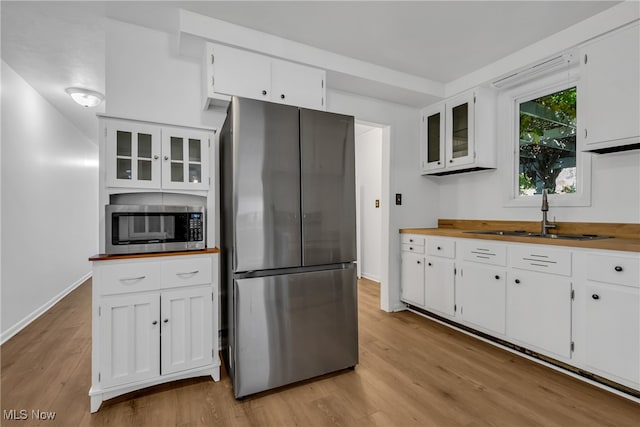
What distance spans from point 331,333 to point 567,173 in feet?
8.37

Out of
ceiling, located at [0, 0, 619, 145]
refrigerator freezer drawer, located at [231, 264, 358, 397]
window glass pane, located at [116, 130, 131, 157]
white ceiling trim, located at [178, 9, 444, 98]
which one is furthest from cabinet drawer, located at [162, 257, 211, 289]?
ceiling, located at [0, 0, 619, 145]

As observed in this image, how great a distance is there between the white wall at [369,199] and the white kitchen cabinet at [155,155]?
3.09 meters

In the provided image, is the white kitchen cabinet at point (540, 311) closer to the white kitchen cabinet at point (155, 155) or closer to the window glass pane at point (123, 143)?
the white kitchen cabinet at point (155, 155)

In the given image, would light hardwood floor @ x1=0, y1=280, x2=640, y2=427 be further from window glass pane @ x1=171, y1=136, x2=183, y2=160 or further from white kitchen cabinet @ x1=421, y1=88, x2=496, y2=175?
white kitchen cabinet @ x1=421, y1=88, x2=496, y2=175

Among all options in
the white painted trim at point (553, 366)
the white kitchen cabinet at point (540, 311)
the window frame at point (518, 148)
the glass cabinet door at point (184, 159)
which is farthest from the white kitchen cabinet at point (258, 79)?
the white painted trim at point (553, 366)

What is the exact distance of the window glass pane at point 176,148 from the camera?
86.1 inches

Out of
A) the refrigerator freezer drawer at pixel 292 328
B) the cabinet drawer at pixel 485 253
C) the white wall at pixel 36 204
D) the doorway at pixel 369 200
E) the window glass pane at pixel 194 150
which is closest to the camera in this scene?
the refrigerator freezer drawer at pixel 292 328

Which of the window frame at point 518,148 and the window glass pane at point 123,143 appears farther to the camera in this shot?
the window frame at point 518,148

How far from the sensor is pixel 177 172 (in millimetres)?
2209

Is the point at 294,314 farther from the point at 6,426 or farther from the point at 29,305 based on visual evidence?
the point at 29,305

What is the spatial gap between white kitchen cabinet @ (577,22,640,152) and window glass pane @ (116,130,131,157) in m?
3.31

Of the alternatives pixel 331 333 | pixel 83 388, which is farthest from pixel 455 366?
pixel 83 388

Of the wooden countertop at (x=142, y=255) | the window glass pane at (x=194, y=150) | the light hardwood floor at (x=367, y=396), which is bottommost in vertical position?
the light hardwood floor at (x=367, y=396)

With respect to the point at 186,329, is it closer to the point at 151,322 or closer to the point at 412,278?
the point at 151,322
